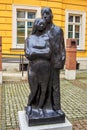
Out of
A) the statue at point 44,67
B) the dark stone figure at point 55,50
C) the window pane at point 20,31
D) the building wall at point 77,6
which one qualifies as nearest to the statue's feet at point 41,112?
the statue at point 44,67

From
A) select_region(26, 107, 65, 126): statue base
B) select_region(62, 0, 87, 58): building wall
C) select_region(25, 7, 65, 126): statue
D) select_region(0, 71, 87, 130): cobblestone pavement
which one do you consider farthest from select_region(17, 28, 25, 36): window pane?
select_region(26, 107, 65, 126): statue base

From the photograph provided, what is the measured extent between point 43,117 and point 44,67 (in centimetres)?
88

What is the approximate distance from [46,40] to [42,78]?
0.67 metres

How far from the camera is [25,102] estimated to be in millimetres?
7234

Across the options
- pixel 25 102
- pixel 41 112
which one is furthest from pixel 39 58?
pixel 25 102

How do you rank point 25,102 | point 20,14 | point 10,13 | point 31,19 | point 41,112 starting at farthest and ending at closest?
point 31,19, point 20,14, point 10,13, point 25,102, point 41,112

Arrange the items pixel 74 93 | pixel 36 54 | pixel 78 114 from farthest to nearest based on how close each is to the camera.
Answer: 1. pixel 74 93
2. pixel 78 114
3. pixel 36 54

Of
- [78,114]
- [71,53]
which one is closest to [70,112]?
[78,114]

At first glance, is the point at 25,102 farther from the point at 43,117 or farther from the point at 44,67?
the point at 44,67

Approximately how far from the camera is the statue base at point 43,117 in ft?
14.4

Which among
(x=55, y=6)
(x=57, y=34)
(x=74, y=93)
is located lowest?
(x=74, y=93)

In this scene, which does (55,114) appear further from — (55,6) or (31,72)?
(55,6)

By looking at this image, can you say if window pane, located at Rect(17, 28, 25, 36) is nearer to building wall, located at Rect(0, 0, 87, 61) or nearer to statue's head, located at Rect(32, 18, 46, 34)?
building wall, located at Rect(0, 0, 87, 61)

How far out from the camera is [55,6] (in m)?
14.7
